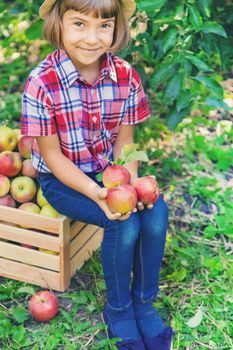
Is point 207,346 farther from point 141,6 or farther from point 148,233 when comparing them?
point 141,6

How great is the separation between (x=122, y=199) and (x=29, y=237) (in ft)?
1.98

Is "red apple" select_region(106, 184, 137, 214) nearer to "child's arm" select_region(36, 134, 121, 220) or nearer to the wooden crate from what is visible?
"child's arm" select_region(36, 134, 121, 220)

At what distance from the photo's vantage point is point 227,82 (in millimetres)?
4191

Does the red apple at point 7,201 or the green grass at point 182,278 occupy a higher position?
the red apple at point 7,201

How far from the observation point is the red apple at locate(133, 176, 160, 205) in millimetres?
2223

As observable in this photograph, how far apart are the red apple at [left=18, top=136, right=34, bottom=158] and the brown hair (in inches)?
22.3

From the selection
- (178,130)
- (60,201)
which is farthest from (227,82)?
(60,201)

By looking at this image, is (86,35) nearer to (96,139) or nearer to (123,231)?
(96,139)

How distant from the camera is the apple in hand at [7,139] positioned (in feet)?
9.10

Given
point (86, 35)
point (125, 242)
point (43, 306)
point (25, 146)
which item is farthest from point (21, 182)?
point (86, 35)

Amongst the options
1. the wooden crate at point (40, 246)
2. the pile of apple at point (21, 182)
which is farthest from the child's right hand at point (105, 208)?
the pile of apple at point (21, 182)

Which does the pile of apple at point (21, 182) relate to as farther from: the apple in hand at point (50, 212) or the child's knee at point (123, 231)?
the child's knee at point (123, 231)

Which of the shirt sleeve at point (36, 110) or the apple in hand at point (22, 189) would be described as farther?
the apple in hand at point (22, 189)

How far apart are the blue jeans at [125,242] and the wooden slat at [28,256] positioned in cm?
25
